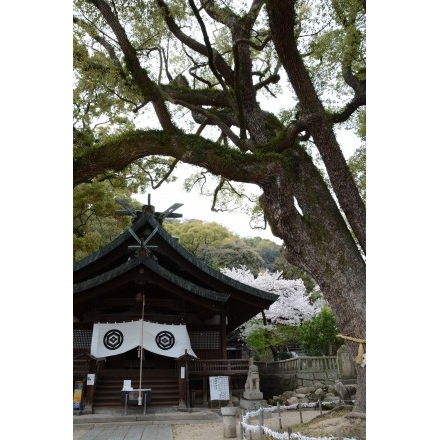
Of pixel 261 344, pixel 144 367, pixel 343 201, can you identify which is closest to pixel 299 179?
pixel 343 201

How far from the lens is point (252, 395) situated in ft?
32.4

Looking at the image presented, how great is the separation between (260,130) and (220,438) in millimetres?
5261

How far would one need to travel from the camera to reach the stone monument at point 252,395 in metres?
9.71

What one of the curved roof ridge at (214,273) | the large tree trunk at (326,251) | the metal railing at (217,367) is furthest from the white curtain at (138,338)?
the large tree trunk at (326,251)

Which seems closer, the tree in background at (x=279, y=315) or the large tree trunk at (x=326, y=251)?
the large tree trunk at (x=326, y=251)

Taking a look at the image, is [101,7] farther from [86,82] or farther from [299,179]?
[299,179]

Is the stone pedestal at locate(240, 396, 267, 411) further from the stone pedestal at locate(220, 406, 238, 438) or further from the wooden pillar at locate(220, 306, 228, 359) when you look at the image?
the stone pedestal at locate(220, 406, 238, 438)

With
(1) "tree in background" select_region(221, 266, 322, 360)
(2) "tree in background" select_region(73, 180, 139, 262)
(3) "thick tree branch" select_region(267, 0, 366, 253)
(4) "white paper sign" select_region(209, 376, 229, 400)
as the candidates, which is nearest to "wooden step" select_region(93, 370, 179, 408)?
(4) "white paper sign" select_region(209, 376, 229, 400)

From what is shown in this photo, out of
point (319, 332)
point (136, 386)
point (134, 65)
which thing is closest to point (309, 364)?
point (319, 332)

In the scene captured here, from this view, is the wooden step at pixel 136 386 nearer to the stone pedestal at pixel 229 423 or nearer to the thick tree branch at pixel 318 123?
the stone pedestal at pixel 229 423

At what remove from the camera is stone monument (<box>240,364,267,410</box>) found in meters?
9.71

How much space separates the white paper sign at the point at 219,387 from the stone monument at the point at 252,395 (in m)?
0.45

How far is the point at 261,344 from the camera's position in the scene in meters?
16.5

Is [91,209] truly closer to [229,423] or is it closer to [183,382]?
[183,382]
